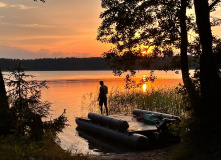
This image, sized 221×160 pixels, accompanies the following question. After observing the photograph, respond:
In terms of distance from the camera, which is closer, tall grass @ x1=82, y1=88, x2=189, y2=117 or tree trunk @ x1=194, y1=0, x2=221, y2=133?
tree trunk @ x1=194, y1=0, x2=221, y2=133

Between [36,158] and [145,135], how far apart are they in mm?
7401

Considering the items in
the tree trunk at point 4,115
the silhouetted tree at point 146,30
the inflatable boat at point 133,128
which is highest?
the silhouetted tree at point 146,30

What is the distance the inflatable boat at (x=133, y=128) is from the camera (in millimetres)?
12688

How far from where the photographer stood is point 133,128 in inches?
559

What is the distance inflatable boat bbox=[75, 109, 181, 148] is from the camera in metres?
12.7

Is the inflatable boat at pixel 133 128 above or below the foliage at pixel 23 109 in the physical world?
below

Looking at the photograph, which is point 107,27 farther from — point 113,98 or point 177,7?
point 113,98

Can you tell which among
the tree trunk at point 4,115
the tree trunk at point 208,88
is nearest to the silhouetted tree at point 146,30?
the tree trunk at point 208,88

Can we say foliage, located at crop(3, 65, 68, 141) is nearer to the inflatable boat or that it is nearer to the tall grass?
the inflatable boat

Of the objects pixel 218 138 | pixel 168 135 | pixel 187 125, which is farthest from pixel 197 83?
pixel 168 135

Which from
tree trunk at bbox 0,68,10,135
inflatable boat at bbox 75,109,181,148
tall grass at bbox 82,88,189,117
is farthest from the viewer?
tall grass at bbox 82,88,189,117

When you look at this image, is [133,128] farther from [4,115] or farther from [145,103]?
[145,103]

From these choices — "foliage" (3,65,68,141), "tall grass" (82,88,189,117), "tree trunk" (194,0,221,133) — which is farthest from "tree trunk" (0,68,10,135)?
"tall grass" (82,88,189,117)

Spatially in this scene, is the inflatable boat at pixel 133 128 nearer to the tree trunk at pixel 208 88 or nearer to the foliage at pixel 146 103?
the tree trunk at pixel 208 88
